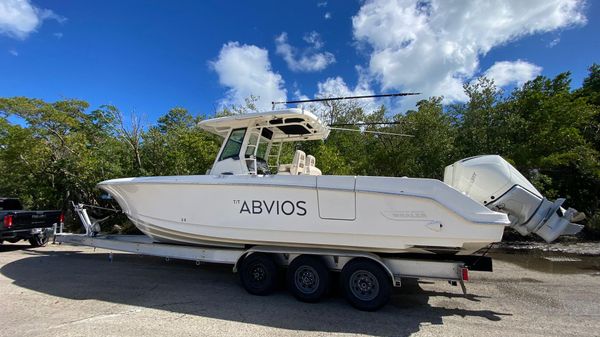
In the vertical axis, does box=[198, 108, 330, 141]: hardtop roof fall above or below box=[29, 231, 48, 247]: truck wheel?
above

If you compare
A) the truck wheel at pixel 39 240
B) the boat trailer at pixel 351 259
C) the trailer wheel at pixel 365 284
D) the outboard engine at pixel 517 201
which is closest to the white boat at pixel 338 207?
the outboard engine at pixel 517 201

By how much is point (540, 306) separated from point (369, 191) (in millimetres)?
3077

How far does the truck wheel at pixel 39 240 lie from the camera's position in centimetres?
938

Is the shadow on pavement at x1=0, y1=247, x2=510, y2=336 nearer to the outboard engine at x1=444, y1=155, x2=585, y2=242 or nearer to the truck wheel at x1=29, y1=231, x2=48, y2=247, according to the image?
the outboard engine at x1=444, y1=155, x2=585, y2=242

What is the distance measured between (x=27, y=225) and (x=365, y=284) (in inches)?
350

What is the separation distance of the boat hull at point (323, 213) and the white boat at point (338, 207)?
0.01 meters

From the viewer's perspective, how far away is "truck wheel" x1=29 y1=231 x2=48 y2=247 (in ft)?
30.8

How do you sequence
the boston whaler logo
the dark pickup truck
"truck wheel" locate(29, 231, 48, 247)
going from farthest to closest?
"truck wheel" locate(29, 231, 48, 247) < the dark pickup truck < the boston whaler logo

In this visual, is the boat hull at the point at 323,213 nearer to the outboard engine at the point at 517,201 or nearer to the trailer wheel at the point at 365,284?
the trailer wheel at the point at 365,284

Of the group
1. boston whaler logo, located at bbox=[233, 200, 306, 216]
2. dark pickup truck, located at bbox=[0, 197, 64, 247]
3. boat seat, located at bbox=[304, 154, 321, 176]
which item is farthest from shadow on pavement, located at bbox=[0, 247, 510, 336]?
boat seat, located at bbox=[304, 154, 321, 176]

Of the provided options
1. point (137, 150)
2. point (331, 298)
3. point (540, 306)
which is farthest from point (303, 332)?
point (137, 150)

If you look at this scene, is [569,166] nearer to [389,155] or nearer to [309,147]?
[389,155]

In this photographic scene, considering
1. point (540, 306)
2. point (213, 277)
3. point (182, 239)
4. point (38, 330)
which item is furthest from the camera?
point (213, 277)

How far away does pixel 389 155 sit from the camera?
13.5 m
